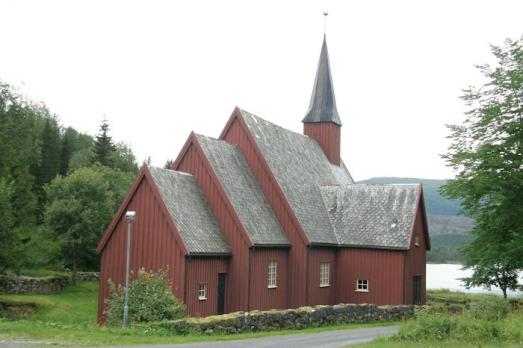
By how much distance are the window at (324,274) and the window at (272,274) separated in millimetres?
3162

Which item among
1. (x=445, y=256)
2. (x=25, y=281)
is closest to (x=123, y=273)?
(x=25, y=281)

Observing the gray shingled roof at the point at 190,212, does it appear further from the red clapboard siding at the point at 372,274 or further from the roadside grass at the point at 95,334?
the red clapboard siding at the point at 372,274

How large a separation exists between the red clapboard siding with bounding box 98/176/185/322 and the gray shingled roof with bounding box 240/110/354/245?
7659mm

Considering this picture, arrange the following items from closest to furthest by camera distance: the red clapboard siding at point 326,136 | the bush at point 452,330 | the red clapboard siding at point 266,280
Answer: the bush at point 452,330 < the red clapboard siding at point 266,280 < the red clapboard siding at point 326,136

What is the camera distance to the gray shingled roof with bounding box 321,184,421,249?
1307 inches

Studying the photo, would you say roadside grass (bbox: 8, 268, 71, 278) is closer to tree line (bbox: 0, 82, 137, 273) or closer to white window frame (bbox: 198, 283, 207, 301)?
tree line (bbox: 0, 82, 137, 273)

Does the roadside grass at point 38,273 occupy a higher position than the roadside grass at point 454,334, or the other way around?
the roadside grass at point 454,334

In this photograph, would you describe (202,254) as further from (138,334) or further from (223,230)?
(138,334)

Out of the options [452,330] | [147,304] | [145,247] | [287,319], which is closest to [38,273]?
[145,247]

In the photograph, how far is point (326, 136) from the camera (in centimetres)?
4191

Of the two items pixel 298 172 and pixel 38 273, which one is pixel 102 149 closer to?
pixel 38 273

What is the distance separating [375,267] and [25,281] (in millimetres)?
24209

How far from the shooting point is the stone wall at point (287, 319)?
20156 mm

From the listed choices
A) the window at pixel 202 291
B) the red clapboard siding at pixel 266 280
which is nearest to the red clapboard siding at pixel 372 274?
the red clapboard siding at pixel 266 280
